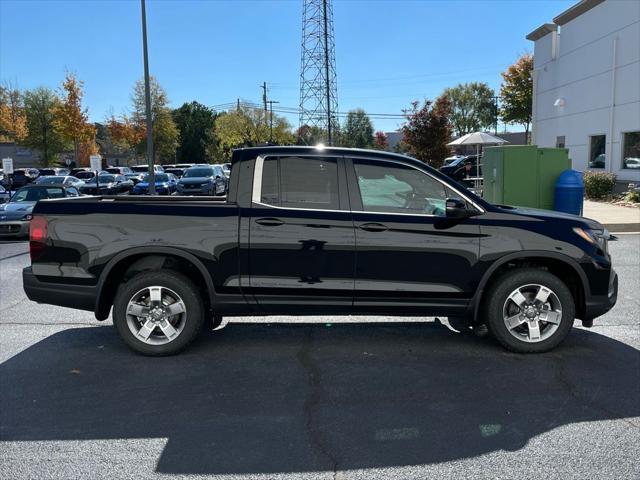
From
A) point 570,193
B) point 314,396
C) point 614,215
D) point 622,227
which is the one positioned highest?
point 570,193

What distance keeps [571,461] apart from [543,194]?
10.6m

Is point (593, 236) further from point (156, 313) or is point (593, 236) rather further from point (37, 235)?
point (37, 235)

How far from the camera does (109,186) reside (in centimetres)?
2670

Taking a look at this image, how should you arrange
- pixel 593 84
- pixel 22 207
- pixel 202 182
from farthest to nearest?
pixel 202 182 → pixel 593 84 → pixel 22 207

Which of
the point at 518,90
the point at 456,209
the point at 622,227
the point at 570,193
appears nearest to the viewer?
the point at 456,209

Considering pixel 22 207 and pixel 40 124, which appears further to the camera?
pixel 40 124

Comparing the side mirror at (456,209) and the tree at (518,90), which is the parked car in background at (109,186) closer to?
the side mirror at (456,209)

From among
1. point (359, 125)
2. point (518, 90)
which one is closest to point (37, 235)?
point (518, 90)

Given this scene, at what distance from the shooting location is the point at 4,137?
52.2 m

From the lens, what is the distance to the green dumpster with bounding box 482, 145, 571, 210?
1279 cm

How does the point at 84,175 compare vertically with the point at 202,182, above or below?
above

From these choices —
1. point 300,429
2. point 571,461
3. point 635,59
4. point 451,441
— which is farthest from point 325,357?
point 635,59

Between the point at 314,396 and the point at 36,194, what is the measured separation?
13.4m

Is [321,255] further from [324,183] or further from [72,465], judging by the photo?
[72,465]
